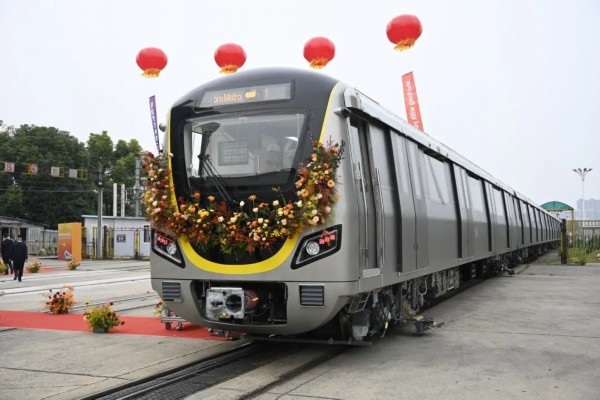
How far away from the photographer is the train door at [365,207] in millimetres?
6859

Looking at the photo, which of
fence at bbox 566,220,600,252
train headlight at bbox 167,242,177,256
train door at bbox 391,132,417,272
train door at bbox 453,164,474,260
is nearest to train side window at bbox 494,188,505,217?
train door at bbox 453,164,474,260

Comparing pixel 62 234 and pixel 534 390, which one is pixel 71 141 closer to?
pixel 62 234

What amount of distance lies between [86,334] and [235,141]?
14.9ft

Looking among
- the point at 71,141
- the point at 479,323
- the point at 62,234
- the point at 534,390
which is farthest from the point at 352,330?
the point at 71,141

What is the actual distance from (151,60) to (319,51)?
3.83 meters

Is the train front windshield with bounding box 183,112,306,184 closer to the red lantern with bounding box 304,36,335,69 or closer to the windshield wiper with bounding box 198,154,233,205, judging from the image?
the windshield wiper with bounding box 198,154,233,205

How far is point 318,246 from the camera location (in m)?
6.53

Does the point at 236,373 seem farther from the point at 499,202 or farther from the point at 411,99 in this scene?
the point at 411,99

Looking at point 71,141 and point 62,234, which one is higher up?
point 71,141

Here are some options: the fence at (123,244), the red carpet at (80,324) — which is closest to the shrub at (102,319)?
the red carpet at (80,324)

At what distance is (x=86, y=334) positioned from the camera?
967 centimetres

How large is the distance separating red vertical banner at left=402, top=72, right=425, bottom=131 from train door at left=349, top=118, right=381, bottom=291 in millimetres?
15543

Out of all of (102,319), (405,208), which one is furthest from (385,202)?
(102,319)

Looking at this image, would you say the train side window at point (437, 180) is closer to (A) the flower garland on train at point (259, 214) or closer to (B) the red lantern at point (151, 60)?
(A) the flower garland on train at point (259, 214)
